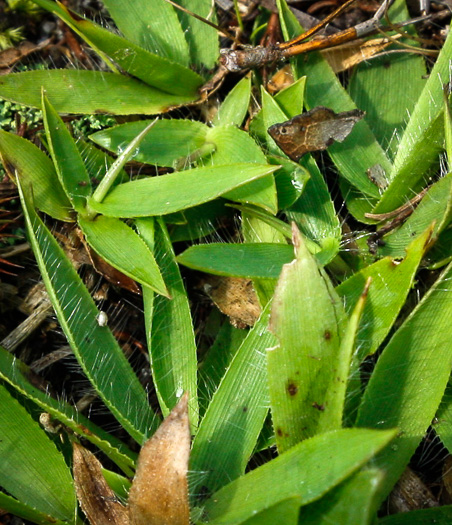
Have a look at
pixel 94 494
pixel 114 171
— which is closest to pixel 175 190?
pixel 114 171

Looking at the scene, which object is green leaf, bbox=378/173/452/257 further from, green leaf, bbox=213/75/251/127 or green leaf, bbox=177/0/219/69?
green leaf, bbox=177/0/219/69

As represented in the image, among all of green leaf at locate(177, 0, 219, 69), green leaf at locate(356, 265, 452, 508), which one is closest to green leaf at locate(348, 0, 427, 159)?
green leaf at locate(177, 0, 219, 69)

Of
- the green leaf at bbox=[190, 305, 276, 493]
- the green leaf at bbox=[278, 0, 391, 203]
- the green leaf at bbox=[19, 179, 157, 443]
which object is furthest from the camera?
the green leaf at bbox=[278, 0, 391, 203]

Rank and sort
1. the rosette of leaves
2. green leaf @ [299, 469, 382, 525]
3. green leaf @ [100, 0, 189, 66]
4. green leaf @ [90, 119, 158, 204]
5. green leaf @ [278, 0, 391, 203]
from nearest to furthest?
green leaf @ [299, 469, 382, 525] < the rosette of leaves < green leaf @ [90, 119, 158, 204] < green leaf @ [278, 0, 391, 203] < green leaf @ [100, 0, 189, 66]

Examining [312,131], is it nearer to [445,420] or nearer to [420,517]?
[445,420]

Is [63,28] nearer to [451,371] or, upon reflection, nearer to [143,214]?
[143,214]

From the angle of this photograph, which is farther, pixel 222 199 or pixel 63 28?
pixel 63 28

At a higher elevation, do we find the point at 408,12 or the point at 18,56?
the point at 18,56

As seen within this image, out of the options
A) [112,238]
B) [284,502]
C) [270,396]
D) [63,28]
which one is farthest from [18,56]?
[284,502]
